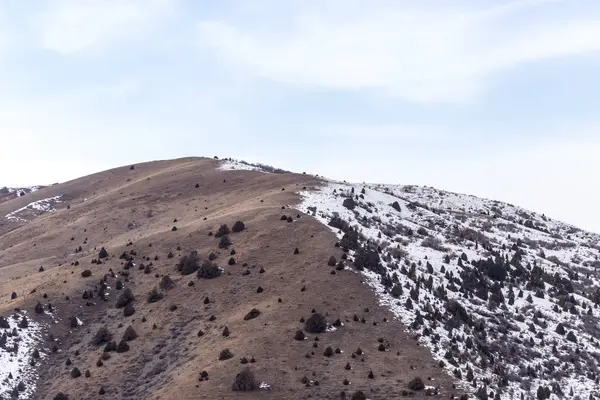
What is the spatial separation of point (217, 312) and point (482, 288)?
26224 mm

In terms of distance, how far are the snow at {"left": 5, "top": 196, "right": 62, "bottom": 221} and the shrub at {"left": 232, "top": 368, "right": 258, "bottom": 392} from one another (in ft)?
295

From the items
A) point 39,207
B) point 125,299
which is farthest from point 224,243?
point 39,207

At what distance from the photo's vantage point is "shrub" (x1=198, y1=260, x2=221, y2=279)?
5900 cm

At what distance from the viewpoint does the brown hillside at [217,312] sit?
135ft

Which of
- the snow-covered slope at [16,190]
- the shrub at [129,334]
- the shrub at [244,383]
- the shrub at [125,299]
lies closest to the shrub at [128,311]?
the shrub at [125,299]

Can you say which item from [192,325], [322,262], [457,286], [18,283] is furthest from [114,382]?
[457,286]

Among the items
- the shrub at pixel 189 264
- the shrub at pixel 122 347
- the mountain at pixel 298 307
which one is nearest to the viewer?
the mountain at pixel 298 307

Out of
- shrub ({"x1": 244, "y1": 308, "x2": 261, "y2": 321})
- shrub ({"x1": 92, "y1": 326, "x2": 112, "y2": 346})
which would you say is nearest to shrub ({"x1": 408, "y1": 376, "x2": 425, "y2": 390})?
→ shrub ({"x1": 244, "y1": 308, "x2": 261, "y2": 321})

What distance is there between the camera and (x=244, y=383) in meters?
39.2

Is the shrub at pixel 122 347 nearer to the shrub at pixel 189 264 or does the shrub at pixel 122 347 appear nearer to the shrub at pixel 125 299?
the shrub at pixel 125 299

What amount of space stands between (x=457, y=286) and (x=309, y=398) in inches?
1079

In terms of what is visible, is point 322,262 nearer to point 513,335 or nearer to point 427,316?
point 427,316

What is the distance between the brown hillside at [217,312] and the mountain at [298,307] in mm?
165

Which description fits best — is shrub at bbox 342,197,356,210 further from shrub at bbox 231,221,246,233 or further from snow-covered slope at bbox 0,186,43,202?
snow-covered slope at bbox 0,186,43,202
